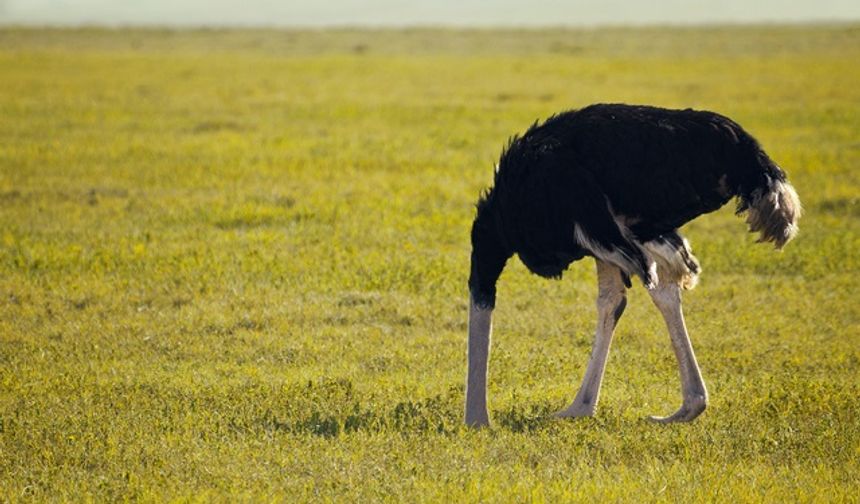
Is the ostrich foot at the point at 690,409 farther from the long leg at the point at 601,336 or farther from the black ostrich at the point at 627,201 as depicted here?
the long leg at the point at 601,336

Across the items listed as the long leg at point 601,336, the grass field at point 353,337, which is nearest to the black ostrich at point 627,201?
the long leg at point 601,336

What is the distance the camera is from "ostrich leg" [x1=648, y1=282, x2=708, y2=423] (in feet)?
25.2

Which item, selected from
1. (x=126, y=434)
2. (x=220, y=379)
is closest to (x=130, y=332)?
(x=220, y=379)

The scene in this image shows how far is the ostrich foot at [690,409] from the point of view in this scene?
7711mm

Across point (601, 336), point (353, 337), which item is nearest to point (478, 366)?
point (601, 336)

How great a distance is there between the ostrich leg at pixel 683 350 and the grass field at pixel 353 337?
170mm

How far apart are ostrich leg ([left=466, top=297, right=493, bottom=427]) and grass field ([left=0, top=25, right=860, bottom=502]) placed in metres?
0.13

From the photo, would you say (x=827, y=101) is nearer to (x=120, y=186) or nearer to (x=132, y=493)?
(x=120, y=186)

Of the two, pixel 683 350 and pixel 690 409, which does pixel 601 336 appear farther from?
pixel 690 409

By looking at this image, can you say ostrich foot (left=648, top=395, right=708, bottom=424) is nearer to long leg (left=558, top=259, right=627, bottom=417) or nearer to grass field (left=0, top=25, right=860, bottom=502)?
grass field (left=0, top=25, right=860, bottom=502)

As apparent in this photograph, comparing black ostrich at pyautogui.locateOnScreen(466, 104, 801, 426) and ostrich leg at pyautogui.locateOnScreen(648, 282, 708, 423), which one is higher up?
black ostrich at pyautogui.locateOnScreen(466, 104, 801, 426)

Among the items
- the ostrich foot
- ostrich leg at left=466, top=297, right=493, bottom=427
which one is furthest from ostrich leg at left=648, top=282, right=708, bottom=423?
ostrich leg at left=466, top=297, right=493, bottom=427

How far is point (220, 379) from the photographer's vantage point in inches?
352

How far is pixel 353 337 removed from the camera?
33.3 feet
